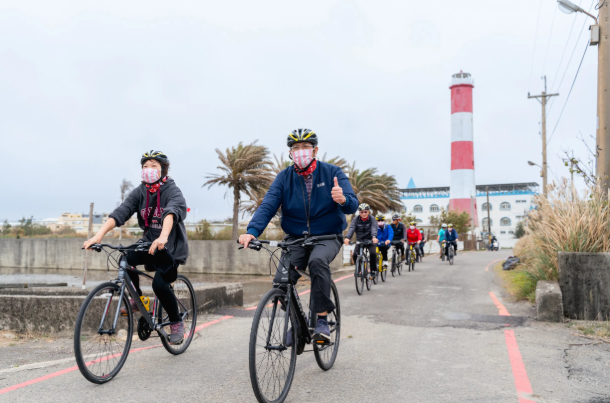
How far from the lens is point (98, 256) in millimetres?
26125

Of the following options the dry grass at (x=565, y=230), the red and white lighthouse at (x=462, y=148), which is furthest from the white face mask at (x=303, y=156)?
the red and white lighthouse at (x=462, y=148)

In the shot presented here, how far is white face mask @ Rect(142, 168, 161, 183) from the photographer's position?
188 inches

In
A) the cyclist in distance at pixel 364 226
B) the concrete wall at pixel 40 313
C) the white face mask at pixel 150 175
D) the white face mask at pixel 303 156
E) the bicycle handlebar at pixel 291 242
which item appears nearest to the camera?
the bicycle handlebar at pixel 291 242

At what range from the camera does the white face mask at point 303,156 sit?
174 inches

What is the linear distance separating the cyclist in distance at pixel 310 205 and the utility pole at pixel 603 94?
7.06 metres

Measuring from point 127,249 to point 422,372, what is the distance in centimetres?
282

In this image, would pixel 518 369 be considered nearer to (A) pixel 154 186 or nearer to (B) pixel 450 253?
(A) pixel 154 186

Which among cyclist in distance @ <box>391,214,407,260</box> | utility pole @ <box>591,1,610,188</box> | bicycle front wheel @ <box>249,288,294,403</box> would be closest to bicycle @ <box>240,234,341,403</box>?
bicycle front wheel @ <box>249,288,294,403</box>

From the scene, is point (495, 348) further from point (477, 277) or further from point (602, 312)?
point (477, 277)

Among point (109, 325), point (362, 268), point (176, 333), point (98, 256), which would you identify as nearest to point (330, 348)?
point (176, 333)

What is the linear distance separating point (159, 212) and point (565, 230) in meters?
6.29

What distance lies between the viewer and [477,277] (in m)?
15.5

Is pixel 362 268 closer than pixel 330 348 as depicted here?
No

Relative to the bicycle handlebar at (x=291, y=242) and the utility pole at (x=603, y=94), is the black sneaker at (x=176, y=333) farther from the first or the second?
the utility pole at (x=603, y=94)
